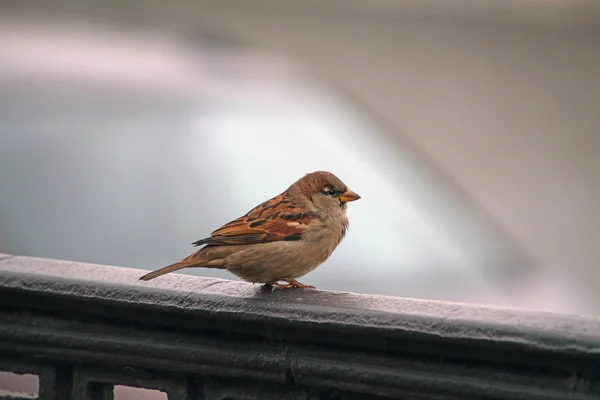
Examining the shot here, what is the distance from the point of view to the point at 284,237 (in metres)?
3.03

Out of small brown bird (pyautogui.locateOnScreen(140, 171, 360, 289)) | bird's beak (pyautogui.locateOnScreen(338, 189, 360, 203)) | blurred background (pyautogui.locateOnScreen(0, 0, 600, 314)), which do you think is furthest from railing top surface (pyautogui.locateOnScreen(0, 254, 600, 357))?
blurred background (pyautogui.locateOnScreen(0, 0, 600, 314))

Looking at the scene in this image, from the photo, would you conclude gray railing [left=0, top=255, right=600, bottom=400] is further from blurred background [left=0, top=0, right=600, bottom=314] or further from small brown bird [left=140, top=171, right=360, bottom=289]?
blurred background [left=0, top=0, right=600, bottom=314]

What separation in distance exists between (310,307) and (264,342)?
108 millimetres

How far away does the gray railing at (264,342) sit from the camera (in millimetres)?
1423

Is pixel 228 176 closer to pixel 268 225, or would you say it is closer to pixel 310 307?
pixel 268 225

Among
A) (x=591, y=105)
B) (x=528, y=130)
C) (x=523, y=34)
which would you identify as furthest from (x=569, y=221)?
(x=523, y=34)

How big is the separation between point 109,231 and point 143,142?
619 millimetres

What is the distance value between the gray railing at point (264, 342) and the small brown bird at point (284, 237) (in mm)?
926

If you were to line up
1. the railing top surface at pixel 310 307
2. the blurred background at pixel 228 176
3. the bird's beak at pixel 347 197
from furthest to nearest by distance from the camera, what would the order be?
the blurred background at pixel 228 176, the bird's beak at pixel 347 197, the railing top surface at pixel 310 307

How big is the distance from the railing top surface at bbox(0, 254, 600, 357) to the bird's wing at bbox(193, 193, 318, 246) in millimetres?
1044

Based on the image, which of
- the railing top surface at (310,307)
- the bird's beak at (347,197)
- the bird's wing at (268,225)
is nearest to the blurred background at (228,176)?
the bird's beak at (347,197)

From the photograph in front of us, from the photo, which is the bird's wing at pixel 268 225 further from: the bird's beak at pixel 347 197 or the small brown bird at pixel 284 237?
the bird's beak at pixel 347 197

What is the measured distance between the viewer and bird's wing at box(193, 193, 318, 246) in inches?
115

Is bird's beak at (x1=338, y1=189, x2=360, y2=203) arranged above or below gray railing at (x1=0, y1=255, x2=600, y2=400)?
above
